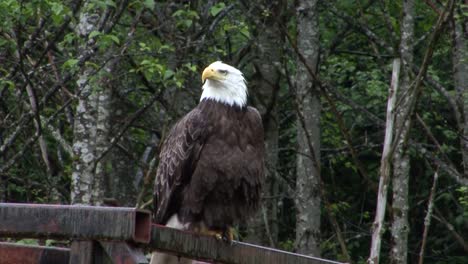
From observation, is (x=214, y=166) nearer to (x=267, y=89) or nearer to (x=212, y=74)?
(x=212, y=74)

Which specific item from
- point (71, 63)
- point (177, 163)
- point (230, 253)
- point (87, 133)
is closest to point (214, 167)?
point (177, 163)

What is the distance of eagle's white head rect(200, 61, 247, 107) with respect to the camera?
7.20m

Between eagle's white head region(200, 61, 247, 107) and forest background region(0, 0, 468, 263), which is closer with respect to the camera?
eagle's white head region(200, 61, 247, 107)

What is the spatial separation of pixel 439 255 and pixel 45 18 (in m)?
6.41

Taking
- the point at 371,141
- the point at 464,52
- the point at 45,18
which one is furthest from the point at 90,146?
the point at 371,141

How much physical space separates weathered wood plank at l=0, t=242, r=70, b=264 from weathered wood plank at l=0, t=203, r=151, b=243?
0.86m

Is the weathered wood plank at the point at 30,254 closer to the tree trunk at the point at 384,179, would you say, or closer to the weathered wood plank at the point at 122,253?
the weathered wood plank at the point at 122,253

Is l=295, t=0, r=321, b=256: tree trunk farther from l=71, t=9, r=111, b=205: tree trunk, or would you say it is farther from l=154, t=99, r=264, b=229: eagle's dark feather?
l=154, t=99, r=264, b=229: eagle's dark feather

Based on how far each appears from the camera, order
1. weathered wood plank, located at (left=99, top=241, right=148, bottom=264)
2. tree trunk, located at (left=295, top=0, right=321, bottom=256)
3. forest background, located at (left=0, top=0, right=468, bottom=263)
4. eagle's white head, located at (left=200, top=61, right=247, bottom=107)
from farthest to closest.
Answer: tree trunk, located at (left=295, top=0, right=321, bottom=256) < forest background, located at (left=0, top=0, right=468, bottom=263) < eagle's white head, located at (left=200, top=61, right=247, bottom=107) < weathered wood plank, located at (left=99, top=241, right=148, bottom=264)

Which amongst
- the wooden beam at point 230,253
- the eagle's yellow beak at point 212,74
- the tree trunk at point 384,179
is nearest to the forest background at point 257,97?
the tree trunk at point 384,179

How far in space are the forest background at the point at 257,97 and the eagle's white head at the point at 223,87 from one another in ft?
3.64

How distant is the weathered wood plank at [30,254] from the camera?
4977mm

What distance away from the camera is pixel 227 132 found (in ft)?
23.0

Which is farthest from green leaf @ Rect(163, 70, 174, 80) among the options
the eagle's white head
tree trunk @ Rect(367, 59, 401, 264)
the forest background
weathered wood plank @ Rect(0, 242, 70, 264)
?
weathered wood plank @ Rect(0, 242, 70, 264)
